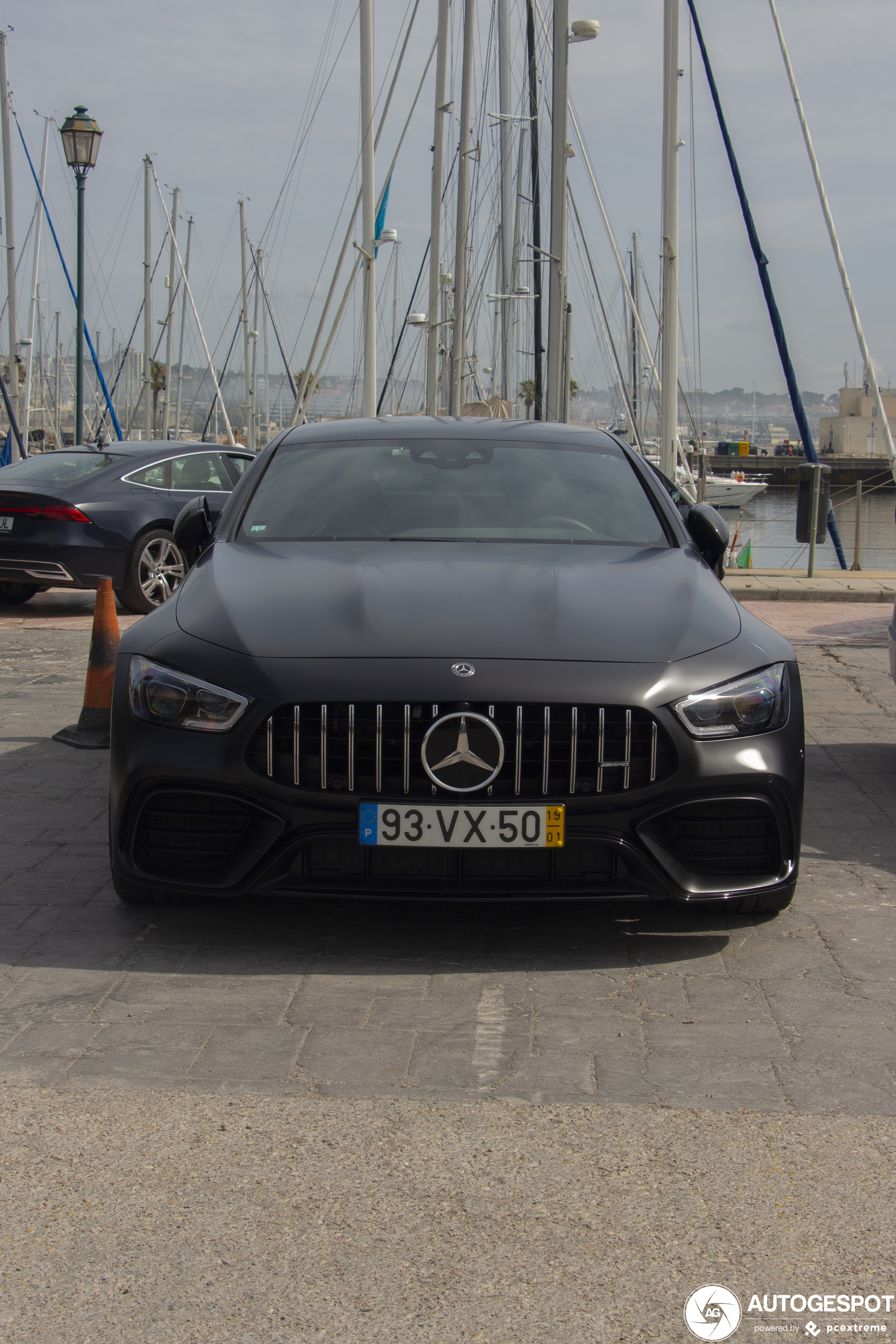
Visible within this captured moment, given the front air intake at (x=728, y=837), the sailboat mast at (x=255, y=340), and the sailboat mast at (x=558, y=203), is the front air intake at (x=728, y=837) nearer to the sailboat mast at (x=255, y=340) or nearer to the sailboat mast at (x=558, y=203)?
the sailboat mast at (x=558, y=203)

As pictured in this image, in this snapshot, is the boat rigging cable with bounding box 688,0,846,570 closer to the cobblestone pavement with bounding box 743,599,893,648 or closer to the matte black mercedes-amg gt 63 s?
the cobblestone pavement with bounding box 743,599,893,648

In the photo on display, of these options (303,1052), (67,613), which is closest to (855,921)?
(303,1052)

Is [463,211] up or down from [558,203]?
up

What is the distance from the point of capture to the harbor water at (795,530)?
2931 cm

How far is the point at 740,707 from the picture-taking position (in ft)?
11.7

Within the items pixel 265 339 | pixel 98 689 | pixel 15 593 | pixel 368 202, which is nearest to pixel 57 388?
pixel 265 339

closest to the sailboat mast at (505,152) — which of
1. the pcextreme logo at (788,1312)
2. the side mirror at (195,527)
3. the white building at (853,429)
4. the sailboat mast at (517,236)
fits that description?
the sailboat mast at (517,236)

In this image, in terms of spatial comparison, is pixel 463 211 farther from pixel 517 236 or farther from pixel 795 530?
pixel 795 530

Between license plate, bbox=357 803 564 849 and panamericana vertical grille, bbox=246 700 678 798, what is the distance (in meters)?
0.05

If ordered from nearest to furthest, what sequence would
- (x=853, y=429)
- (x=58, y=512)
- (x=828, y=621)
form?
(x=58, y=512)
(x=828, y=621)
(x=853, y=429)

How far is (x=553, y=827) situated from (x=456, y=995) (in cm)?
50

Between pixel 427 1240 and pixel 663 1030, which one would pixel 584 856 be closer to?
pixel 663 1030

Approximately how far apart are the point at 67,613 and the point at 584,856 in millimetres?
9217

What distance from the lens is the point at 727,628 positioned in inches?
149
